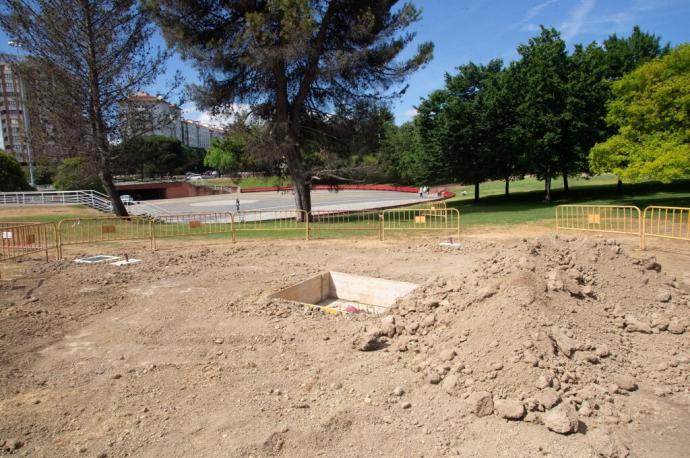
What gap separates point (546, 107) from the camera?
94.4ft

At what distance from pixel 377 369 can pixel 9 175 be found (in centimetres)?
5535

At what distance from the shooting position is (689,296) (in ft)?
24.7

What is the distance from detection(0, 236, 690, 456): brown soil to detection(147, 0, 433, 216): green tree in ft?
46.4

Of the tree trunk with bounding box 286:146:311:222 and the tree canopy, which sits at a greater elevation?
the tree canopy

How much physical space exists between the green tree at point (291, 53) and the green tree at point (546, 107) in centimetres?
985

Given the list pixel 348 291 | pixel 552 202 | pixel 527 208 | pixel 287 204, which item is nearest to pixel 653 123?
pixel 527 208

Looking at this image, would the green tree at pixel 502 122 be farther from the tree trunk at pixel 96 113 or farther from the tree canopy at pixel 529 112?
the tree trunk at pixel 96 113

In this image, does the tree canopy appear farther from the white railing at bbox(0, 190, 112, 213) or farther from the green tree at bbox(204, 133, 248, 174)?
the white railing at bbox(0, 190, 112, 213)

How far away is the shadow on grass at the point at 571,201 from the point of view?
75.4 feet

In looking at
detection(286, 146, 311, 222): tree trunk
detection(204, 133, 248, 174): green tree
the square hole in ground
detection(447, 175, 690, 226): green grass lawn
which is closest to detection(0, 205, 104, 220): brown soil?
detection(204, 133, 248, 174): green tree

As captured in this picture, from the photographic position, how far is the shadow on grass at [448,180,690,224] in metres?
23.0

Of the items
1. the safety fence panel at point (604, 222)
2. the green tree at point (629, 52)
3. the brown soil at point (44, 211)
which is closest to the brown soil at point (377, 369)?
the safety fence panel at point (604, 222)

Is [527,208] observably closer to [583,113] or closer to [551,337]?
[583,113]

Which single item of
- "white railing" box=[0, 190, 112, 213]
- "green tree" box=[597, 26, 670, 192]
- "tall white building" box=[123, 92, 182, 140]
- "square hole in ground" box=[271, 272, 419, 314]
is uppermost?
"green tree" box=[597, 26, 670, 192]
